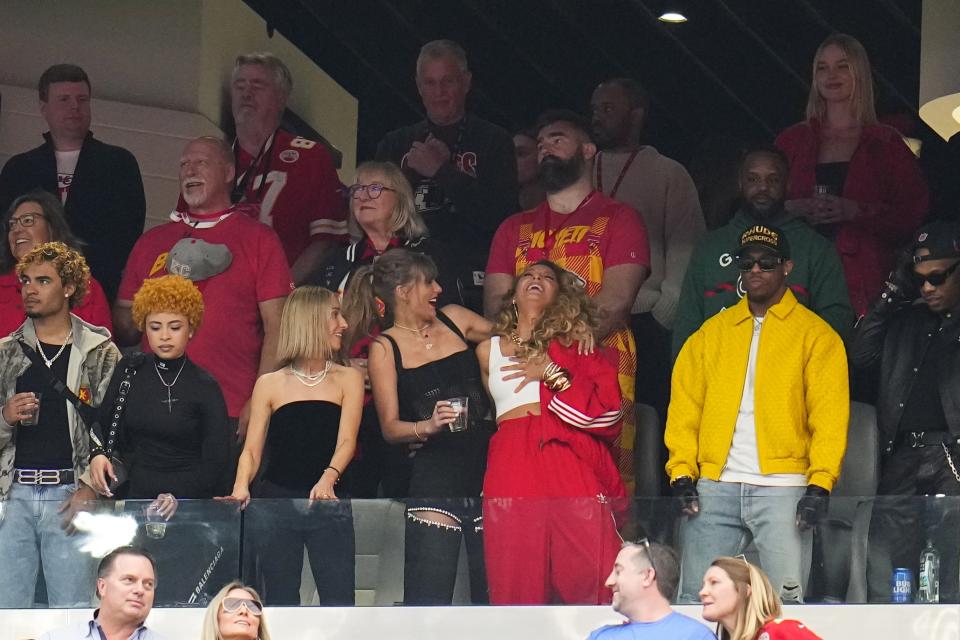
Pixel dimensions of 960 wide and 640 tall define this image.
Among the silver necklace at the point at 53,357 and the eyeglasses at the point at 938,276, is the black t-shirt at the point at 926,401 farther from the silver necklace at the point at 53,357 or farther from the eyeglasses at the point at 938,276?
the silver necklace at the point at 53,357

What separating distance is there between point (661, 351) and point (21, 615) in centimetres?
297

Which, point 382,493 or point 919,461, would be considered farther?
point 382,493

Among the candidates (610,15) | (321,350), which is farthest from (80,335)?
(610,15)

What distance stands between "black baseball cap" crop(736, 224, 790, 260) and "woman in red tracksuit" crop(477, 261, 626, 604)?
2.21 feet

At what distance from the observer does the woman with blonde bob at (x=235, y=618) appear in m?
6.88

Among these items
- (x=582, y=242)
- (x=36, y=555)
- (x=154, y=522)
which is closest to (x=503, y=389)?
(x=582, y=242)

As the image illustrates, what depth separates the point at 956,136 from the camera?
9.38m

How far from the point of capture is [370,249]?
8.94m

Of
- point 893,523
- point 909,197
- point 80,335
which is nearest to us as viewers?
point 893,523

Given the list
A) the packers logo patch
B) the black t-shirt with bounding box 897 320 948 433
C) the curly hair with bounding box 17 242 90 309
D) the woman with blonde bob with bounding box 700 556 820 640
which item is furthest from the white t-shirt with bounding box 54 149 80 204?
the woman with blonde bob with bounding box 700 556 820 640

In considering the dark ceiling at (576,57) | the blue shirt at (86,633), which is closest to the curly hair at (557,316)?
the blue shirt at (86,633)

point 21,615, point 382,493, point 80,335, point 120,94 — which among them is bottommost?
point 21,615

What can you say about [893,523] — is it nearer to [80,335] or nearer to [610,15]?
[80,335]

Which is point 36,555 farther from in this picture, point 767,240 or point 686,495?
point 767,240
